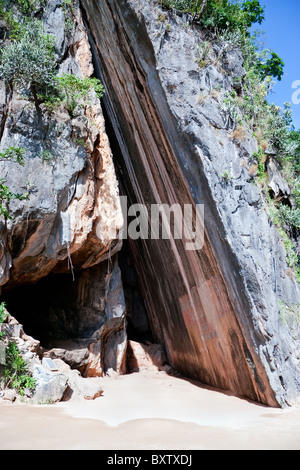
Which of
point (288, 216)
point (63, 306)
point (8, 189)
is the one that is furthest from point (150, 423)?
point (288, 216)

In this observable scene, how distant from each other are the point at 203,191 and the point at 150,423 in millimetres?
4162

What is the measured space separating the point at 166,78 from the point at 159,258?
4.33m

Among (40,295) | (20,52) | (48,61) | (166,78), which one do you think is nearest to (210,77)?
(166,78)

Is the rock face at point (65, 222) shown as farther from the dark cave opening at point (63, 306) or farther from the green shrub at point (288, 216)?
the green shrub at point (288, 216)

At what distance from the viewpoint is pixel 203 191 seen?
7.14 meters

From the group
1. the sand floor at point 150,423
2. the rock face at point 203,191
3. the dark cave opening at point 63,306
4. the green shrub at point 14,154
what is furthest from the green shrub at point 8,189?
the sand floor at point 150,423

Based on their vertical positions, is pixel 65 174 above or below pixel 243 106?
below

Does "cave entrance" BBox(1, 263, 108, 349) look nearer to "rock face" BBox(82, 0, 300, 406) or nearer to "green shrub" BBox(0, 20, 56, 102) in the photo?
"rock face" BBox(82, 0, 300, 406)

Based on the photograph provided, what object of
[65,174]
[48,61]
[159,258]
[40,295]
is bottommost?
[40,295]

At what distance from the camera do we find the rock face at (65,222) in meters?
7.15

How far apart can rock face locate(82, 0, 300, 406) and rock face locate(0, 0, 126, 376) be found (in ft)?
3.26

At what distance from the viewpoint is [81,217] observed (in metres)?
7.88

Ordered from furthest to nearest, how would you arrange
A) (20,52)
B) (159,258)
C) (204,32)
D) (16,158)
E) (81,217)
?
(159,258), (204,32), (81,217), (20,52), (16,158)

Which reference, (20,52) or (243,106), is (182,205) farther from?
(20,52)
